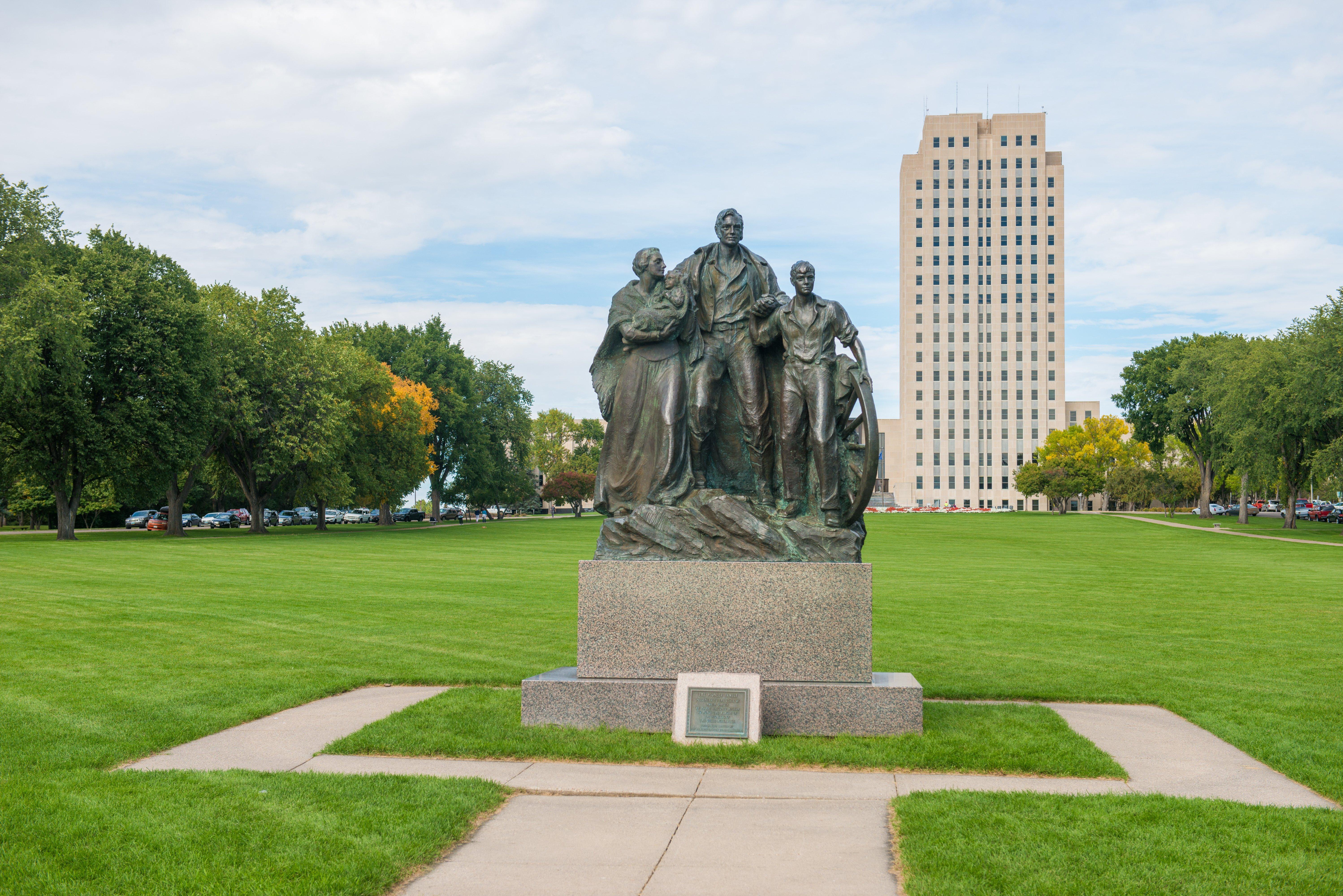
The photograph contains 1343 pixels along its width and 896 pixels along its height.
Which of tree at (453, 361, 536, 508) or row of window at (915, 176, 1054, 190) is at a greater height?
row of window at (915, 176, 1054, 190)

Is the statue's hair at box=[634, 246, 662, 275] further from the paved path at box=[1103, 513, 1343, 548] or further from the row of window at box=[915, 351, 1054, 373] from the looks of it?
the row of window at box=[915, 351, 1054, 373]

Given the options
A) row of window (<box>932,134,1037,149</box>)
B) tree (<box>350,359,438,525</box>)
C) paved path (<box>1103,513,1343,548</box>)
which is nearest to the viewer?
paved path (<box>1103,513,1343,548</box>)

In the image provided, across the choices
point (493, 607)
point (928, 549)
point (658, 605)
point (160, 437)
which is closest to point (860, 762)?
point (658, 605)

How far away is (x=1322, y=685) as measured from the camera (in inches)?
436

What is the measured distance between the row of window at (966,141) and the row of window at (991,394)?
1264 inches

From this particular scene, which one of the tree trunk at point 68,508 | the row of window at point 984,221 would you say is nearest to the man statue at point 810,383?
the tree trunk at point 68,508

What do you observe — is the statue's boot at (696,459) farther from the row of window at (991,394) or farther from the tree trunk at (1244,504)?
the row of window at (991,394)

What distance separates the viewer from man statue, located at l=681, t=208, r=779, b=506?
9656mm

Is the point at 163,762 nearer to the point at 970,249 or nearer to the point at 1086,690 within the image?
the point at 1086,690

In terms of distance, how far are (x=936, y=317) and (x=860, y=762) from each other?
144 metres

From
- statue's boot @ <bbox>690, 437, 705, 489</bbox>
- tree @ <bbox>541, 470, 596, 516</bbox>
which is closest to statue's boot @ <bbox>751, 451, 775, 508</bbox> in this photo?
statue's boot @ <bbox>690, 437, 705, 489</bbox>

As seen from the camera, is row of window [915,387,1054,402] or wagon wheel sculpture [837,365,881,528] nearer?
wagon wheel sculpture [837,365,881,528]

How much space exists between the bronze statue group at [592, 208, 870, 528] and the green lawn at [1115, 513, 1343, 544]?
157 feet

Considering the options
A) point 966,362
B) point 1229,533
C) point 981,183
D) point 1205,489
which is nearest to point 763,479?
point 1229,533
